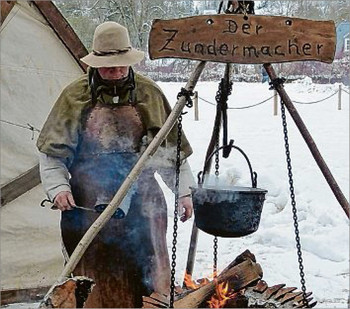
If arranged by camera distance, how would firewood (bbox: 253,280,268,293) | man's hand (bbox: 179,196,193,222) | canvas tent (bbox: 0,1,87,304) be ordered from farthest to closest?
1. canvas tent (bbox: 0,1,87,304)
2. man's hand (bbox: 179,196,193,222)
3. firewood (bbox: 253,280,268,293)

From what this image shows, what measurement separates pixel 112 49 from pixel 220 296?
984 millimetres

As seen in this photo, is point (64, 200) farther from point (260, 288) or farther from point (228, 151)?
point (260, 288)

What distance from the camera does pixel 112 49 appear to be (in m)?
2.38

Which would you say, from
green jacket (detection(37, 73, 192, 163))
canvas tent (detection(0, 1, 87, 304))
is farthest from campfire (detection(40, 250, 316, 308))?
canvas tent (detection(0, 1, 87, 304))

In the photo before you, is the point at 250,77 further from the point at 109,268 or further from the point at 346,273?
the point at 109,268

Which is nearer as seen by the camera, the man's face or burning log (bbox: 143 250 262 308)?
burning log (bbox: 143 250 262 308)

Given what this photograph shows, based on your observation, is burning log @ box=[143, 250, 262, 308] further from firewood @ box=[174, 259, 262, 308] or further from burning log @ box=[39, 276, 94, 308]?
burning log @ box=[39, 276, 94, 308]

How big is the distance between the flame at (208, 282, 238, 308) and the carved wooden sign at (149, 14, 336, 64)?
72 centimetres

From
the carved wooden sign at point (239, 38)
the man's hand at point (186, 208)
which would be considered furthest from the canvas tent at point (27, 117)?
the carved wooden sign at point (239, 38)

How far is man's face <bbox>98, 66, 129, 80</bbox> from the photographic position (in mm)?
2400

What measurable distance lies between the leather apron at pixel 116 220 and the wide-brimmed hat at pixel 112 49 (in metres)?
0.18

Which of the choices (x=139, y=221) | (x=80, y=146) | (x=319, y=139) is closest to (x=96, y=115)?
(x=80, y=146)

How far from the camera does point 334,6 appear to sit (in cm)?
339

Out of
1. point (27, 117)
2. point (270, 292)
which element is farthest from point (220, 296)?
point (27, 117)
